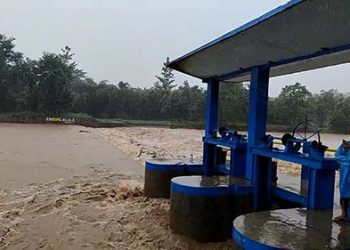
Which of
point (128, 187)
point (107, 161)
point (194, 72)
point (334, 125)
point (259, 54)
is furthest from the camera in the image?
point (334, 125)

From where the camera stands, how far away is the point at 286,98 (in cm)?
2873

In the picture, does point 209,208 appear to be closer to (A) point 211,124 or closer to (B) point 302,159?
(B) point 302,159

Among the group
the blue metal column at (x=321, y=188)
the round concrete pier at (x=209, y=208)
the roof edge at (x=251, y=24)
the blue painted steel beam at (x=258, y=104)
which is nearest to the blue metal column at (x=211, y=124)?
the roof edge at (x=251, y=24)

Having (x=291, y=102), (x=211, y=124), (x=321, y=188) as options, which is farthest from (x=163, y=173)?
(x=291, y=102)

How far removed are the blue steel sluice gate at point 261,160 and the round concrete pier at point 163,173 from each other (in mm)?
20

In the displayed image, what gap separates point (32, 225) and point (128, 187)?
9.76 feet

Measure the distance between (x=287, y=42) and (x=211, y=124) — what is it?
3569 millimetres

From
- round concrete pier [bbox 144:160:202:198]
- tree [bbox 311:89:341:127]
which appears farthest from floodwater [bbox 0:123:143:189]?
tree [bbox 311:89:341:127]

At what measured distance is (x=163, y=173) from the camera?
8227 mm

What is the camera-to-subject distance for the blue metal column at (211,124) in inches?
324

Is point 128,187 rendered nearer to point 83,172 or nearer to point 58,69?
point 83,172

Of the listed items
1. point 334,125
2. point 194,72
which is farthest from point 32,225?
point 334,125

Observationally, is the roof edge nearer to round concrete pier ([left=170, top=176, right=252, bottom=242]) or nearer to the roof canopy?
the roof canopy

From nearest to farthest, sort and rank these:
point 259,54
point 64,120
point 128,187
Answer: point 259,54 < point 128,187 < point 64,120
